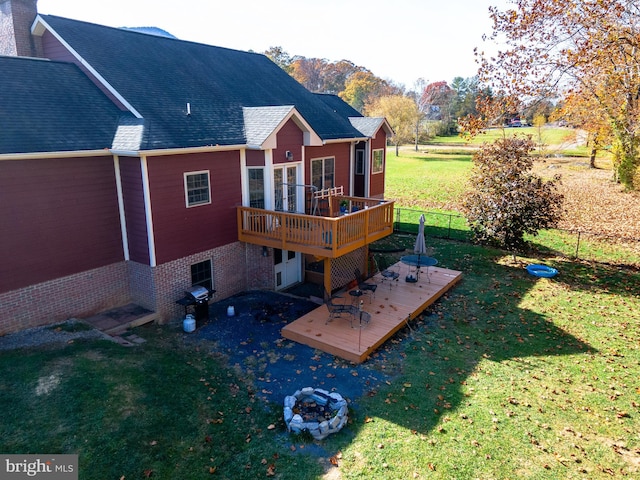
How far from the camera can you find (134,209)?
11.9m

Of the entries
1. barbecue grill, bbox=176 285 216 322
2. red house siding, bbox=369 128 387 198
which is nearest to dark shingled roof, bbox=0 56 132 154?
barbecue grill, bbox=176 285 216 322

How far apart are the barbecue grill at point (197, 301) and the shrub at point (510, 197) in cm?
1140

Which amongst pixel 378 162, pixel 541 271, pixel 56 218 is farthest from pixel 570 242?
pixel 56 218

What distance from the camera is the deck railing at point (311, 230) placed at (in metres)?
12.7

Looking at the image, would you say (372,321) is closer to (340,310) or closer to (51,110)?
(340,310)

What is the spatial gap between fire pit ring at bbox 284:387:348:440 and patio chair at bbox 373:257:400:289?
6.71 meters

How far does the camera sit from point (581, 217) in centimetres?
2500

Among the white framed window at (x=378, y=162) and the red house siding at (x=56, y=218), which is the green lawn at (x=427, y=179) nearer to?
the white framed window at (x=378, y=162)

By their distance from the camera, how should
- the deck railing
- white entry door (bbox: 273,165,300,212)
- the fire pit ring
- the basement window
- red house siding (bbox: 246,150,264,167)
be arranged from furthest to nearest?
white entry door (bbox: 273,165,300,212) → red house siding (bbox: 246,150,264,167) → the basement window → the deck railing → the fire pit ring

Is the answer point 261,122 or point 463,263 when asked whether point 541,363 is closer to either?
point 463,263

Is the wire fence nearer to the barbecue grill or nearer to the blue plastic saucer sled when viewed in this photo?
the blue plastic saucer sled

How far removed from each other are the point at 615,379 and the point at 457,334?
3674 millimetres

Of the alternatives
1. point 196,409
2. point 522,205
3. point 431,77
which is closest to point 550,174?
point 522,205

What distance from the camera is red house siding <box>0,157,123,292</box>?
10.1 meters
